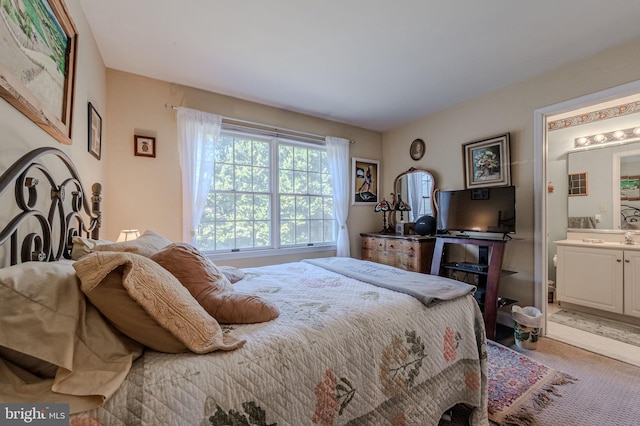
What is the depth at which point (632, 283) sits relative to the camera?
2.80 m

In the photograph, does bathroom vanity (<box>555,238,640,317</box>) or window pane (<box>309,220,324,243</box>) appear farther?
window pane (<box>309,220,324,243</box>)

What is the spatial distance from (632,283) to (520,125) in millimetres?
2017

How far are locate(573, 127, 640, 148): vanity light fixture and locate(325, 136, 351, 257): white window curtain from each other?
3.00 m

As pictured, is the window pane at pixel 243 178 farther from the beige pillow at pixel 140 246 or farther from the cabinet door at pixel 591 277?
the cabinet door at pixel 591 277

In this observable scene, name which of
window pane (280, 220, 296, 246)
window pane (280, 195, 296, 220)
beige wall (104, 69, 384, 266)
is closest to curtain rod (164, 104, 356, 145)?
beige wall (104, 69, 384, 266)

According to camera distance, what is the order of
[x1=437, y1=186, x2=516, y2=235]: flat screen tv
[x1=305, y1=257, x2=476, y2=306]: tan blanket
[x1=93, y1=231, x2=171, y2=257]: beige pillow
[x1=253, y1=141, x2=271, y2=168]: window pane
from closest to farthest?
[x1=93, y1=231, x2=171, y2=257]: beige pillow, [x1=305, y1=257, x2=476, y2=306]: tan blanket, [x1=437, y1=186, x2=516, y2=235]: flat screen tv, [x1=253, y1=141, x2=271, y2=168]: window pane

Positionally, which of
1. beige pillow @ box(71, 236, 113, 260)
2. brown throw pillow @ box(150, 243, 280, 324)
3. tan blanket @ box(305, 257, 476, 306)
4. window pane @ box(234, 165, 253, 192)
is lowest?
tan blanket @ box(305, 257, 476, 306)

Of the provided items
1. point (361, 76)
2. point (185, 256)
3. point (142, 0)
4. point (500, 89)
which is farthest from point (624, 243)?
point (142, 0)

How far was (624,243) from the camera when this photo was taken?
3039 millimetres

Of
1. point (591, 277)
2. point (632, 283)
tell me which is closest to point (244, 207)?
point (591, 277)

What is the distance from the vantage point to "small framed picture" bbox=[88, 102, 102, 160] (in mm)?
2000

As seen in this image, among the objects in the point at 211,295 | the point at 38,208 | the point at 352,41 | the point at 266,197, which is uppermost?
the point at 352,41

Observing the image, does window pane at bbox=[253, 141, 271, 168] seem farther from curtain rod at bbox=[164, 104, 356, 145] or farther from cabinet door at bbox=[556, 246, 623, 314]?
cabinet door at bbox=[556, 246, 623, 314]

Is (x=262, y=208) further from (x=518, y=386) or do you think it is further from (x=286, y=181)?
(x=518, y=386)
